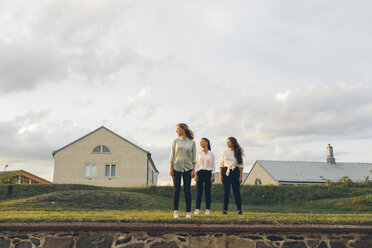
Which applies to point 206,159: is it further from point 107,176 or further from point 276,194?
point 107,176

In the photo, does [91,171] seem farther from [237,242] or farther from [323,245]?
[323,245]

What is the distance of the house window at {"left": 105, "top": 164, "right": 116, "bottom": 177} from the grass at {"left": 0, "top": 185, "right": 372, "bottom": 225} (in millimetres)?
10186

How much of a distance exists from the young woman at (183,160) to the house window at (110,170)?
25.7 m

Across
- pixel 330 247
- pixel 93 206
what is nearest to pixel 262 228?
pixel 330 247

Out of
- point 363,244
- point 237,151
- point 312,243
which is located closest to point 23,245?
point 237,151

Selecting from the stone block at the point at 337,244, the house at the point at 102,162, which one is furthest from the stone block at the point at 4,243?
the house at the point at 102,162

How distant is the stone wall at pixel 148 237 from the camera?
25.5 feet

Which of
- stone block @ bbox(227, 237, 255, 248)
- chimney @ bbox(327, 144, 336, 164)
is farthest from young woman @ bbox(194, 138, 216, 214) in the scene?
chimney @ bbox(327, 144, 336, 164)

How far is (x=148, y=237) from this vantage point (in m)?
7.80

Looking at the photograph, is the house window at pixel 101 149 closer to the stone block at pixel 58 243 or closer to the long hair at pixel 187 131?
the stone block at pixel 58 243

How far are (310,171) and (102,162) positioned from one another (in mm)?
22892

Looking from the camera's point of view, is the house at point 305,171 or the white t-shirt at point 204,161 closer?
the white t-shirt at point 204,161

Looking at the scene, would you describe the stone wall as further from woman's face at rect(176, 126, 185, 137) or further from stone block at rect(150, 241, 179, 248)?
woman's face at rect(176, 126, 185, 137)

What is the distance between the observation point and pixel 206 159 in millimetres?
8922
